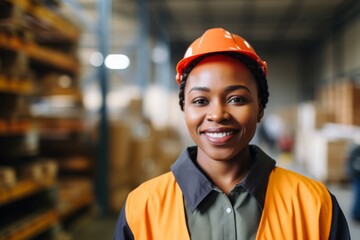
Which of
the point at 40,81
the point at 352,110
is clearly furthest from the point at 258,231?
the point at 352,110

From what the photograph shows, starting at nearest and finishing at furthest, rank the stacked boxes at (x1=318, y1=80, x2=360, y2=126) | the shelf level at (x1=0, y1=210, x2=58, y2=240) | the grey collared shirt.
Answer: the grey collared shirt, the shelf level at (x1=0, y1=210, x2=58, y2=240), the stacked boxes at (x1=318, y1=80, x2=360, y2=126)

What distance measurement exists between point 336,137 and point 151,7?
667 centimetres

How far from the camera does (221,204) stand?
1.34m

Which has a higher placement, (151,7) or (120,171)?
(151,7)

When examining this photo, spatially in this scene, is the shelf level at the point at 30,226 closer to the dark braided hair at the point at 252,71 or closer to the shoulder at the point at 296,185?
the dark braided hair at the point at 252,71

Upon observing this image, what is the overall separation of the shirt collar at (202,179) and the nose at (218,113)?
0.73 ft

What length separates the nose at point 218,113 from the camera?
4.27 ft

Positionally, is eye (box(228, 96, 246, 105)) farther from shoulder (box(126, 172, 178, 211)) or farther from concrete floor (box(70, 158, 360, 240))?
concrete floor (box(70, 158, 360, 240))

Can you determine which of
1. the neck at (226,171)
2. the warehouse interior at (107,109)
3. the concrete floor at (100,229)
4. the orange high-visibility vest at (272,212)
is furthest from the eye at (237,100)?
the concrete floor at (100,229)

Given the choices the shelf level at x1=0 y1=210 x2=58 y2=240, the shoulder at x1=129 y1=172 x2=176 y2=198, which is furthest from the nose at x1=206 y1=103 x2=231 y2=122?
the shelf level at x1=0 y1=210 x2=58 y2=240

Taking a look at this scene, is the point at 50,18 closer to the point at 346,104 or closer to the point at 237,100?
the point at 237,100

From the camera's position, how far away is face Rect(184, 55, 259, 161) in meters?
1.32

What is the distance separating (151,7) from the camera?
11711mm

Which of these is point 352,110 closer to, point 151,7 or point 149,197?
point 151,7
